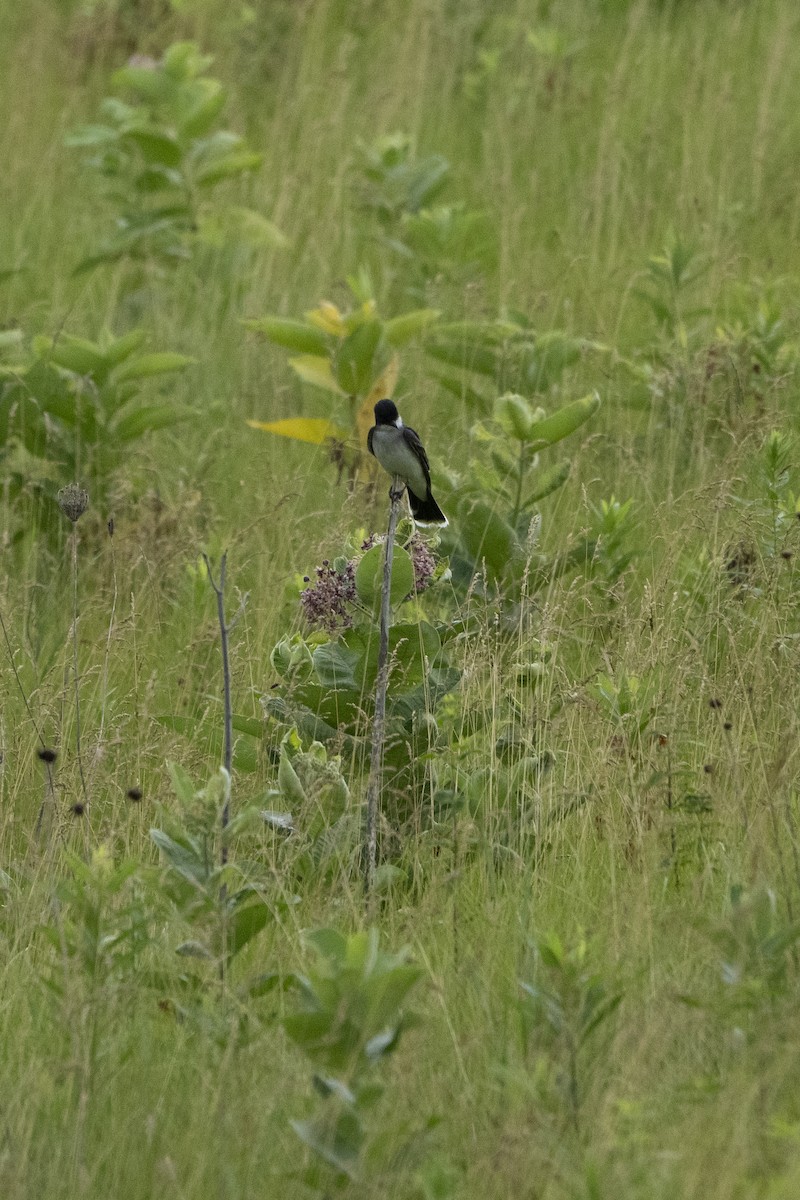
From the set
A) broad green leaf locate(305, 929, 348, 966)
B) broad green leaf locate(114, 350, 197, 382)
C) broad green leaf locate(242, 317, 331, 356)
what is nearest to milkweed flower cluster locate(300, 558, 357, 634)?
broad green leaf locate(305, 929, 348, 966)

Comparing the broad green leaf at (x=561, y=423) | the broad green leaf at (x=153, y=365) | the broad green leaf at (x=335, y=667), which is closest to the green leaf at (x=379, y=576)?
the broad green leaf at (x=335, y=667)

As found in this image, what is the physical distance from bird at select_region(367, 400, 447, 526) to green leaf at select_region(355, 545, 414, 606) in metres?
0.46

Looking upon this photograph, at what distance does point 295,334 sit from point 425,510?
1.39 metres

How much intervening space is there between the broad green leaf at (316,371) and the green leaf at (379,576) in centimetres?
185

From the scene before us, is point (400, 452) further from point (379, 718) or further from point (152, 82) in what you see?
point (152, 82)

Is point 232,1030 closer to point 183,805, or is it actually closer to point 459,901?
point 183,805

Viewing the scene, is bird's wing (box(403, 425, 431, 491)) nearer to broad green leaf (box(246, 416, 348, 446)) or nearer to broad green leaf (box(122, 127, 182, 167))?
broad green leaf (box(246, 416, 348, 446))

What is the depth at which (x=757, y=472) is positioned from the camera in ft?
14.6

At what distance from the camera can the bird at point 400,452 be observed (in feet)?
12.9

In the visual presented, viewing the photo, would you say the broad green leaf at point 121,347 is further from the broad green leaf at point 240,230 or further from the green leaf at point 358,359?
the broad green leaf at point 240,230

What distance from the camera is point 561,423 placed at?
418 cm

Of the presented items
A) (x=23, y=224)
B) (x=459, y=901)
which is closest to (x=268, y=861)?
(x=459, y=901)

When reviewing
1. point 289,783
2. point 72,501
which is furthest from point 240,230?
point 289,783

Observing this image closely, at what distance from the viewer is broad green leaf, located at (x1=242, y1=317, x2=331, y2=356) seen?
5.25 meters
